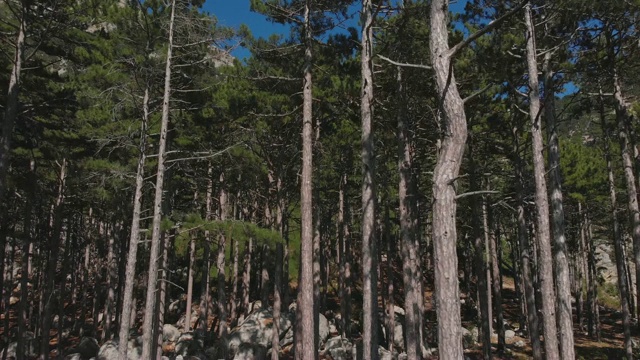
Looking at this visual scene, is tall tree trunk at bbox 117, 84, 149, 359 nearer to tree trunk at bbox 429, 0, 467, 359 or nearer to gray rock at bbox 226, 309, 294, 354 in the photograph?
gray rock at bbox 226, 309, 294, 354

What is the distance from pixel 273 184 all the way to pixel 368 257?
962 centimetres

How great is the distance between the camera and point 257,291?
33.7 metres

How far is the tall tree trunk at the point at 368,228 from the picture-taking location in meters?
9.04

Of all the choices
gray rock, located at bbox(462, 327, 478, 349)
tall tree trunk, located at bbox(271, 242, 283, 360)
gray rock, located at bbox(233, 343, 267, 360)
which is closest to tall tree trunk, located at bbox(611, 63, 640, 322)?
gray rock, located at bbox(462, 327, 478, 349)

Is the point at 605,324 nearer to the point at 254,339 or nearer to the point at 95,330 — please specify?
the point at 254,339

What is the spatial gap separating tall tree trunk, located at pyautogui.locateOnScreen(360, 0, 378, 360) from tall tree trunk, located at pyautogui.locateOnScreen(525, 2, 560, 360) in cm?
359

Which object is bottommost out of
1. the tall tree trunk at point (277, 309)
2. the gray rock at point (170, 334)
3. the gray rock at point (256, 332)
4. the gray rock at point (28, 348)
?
the gray rock at point (28, 348)

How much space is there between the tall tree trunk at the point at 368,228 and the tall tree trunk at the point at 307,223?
5.31ft

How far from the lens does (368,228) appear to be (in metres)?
9.24

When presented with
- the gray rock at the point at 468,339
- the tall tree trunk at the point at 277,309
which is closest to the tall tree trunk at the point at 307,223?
the tall tree trunk at the point at 277,309

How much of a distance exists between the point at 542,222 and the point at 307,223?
554 cm

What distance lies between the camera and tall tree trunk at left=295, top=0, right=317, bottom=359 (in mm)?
10391

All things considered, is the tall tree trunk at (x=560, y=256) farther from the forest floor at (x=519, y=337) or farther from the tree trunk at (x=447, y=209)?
the forest floor at (x=519, y=337)

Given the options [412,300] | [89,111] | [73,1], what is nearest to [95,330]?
[89,111]
